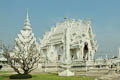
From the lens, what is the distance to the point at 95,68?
26266 millimetres

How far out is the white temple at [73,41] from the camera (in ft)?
107

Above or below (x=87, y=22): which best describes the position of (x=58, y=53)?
below

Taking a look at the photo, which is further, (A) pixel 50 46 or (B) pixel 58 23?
(B) pixel 58 23

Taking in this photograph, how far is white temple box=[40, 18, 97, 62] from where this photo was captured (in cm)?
3250

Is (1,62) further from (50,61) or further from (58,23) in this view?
(58,23)

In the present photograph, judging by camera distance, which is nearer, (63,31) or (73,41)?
(73,41)

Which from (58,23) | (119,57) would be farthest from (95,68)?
(58,23)

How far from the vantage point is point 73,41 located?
107 feet

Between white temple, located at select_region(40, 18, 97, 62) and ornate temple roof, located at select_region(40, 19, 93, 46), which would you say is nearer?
white temple, located at select_region(40, 18, 97, 62)

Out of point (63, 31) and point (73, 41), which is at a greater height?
point (63, 31)

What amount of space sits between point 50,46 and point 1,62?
9.21 metres

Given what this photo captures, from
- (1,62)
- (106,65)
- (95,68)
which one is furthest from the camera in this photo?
(1,62)

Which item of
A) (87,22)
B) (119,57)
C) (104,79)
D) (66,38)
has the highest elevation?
(87,22)

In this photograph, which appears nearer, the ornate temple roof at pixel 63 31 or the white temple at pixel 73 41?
the white temple at pixel 73 41
